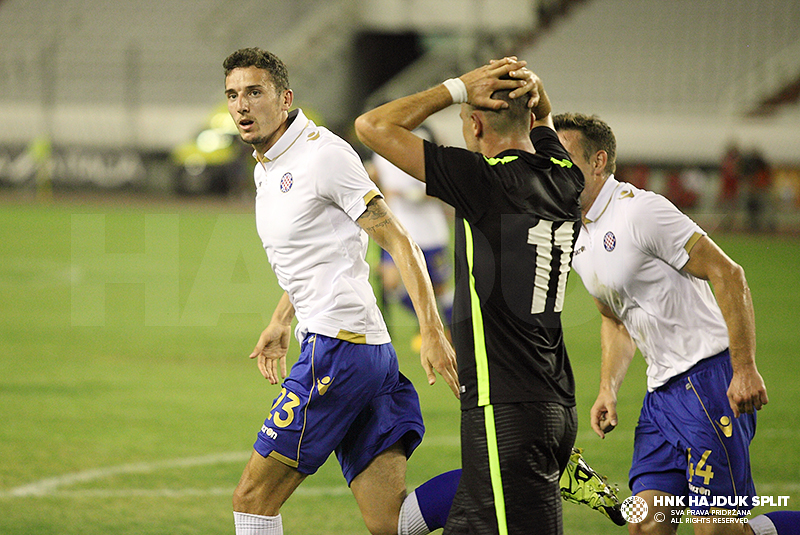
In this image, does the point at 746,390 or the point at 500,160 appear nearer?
the point at 500,160

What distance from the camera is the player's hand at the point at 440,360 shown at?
352cm

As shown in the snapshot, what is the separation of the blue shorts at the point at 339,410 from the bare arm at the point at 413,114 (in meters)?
1.17

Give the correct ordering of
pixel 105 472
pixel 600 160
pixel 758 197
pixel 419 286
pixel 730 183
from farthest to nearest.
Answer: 1. pixel 730 183
2. pixel 758 197
3. pixel 105 472
4. pixel 600 160
5. pixel 419 286

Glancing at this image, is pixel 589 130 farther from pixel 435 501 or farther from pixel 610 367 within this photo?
pixel 435 501

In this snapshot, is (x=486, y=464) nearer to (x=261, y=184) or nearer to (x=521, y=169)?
(x=521, y=169)

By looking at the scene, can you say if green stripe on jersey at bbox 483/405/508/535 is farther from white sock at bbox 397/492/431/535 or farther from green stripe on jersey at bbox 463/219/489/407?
white sock at bbox 397/492/431/535

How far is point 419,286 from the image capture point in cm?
382

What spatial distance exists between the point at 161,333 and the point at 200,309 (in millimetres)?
1372

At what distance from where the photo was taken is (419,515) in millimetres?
4285

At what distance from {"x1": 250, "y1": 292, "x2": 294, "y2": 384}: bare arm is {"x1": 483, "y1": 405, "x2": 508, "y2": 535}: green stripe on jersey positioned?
→ 66.5 inches

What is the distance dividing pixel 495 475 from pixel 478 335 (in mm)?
482

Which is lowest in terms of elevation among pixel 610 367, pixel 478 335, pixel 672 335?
pixel 610 367

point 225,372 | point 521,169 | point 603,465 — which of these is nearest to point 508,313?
point 521,169

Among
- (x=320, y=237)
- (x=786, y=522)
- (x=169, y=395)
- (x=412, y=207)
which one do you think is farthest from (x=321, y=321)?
(x=412, y=207)
